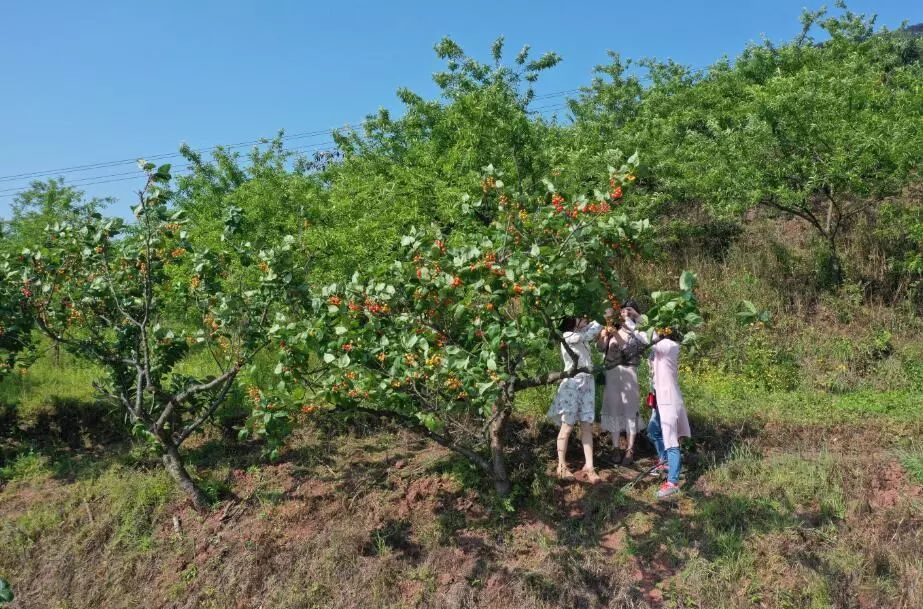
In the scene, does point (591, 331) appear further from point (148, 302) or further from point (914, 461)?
point (148, 302)

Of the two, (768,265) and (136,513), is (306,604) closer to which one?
(136,513)

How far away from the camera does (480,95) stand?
9.88m

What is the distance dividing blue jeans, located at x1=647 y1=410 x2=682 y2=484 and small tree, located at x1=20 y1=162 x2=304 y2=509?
3264 millimetres

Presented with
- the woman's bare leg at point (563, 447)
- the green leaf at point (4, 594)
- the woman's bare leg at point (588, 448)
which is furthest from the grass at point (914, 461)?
the green leaf at point (4, 594)

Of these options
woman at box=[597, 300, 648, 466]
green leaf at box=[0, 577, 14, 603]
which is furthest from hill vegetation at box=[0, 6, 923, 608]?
woman at box=[597, 300, 648, 466]

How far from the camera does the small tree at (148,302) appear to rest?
569 centimetres

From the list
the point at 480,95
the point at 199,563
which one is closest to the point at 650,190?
the point at 480,95

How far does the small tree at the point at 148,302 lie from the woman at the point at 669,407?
3059 millimetres

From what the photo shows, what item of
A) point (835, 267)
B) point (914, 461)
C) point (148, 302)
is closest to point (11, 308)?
point (148, 302)

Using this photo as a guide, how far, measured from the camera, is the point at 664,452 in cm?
585

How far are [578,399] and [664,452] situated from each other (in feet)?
3.00

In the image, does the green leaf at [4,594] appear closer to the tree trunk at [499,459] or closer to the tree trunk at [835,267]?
the tree trunk at [499,459]

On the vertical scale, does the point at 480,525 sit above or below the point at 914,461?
below

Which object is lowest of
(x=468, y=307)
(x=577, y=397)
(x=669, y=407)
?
(x=669, y=407)
